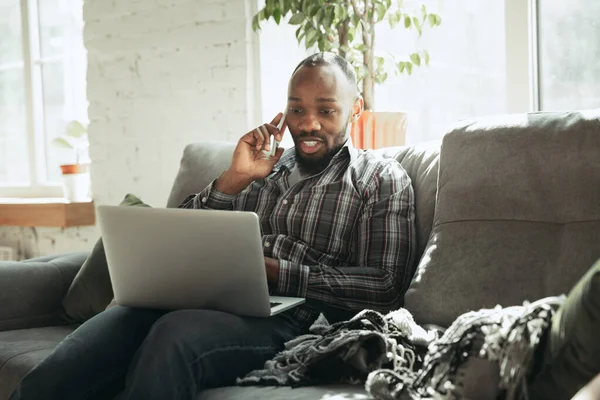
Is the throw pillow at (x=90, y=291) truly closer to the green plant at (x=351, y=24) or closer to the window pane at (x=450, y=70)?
the green plant at (x=351, y=24)

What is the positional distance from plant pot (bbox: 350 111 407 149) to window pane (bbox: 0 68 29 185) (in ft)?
8.43

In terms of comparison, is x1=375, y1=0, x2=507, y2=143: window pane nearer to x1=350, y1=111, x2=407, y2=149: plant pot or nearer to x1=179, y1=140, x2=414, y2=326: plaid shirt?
x1=350, y1=111, x2=407, y2=149: plant pot

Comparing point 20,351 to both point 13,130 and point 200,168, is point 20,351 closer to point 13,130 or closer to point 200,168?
point 200,168

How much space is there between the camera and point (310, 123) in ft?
7.37

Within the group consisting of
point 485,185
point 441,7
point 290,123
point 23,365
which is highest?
point 441,7

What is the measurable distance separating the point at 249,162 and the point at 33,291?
77 cm

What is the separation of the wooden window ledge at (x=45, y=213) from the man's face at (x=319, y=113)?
1.98 meters

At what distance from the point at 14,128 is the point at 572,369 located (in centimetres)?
416

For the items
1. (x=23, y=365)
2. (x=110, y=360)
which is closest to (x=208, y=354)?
(x=110, y=360)

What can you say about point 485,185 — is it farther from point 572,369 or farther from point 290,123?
point 572,369

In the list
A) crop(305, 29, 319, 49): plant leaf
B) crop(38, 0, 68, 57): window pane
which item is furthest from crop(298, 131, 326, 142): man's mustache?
crop(38, 0, 68, 57): window pane

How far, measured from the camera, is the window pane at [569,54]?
258 cm

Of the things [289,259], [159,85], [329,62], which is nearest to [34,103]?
[159,85]

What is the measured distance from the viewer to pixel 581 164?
1.75 meters
